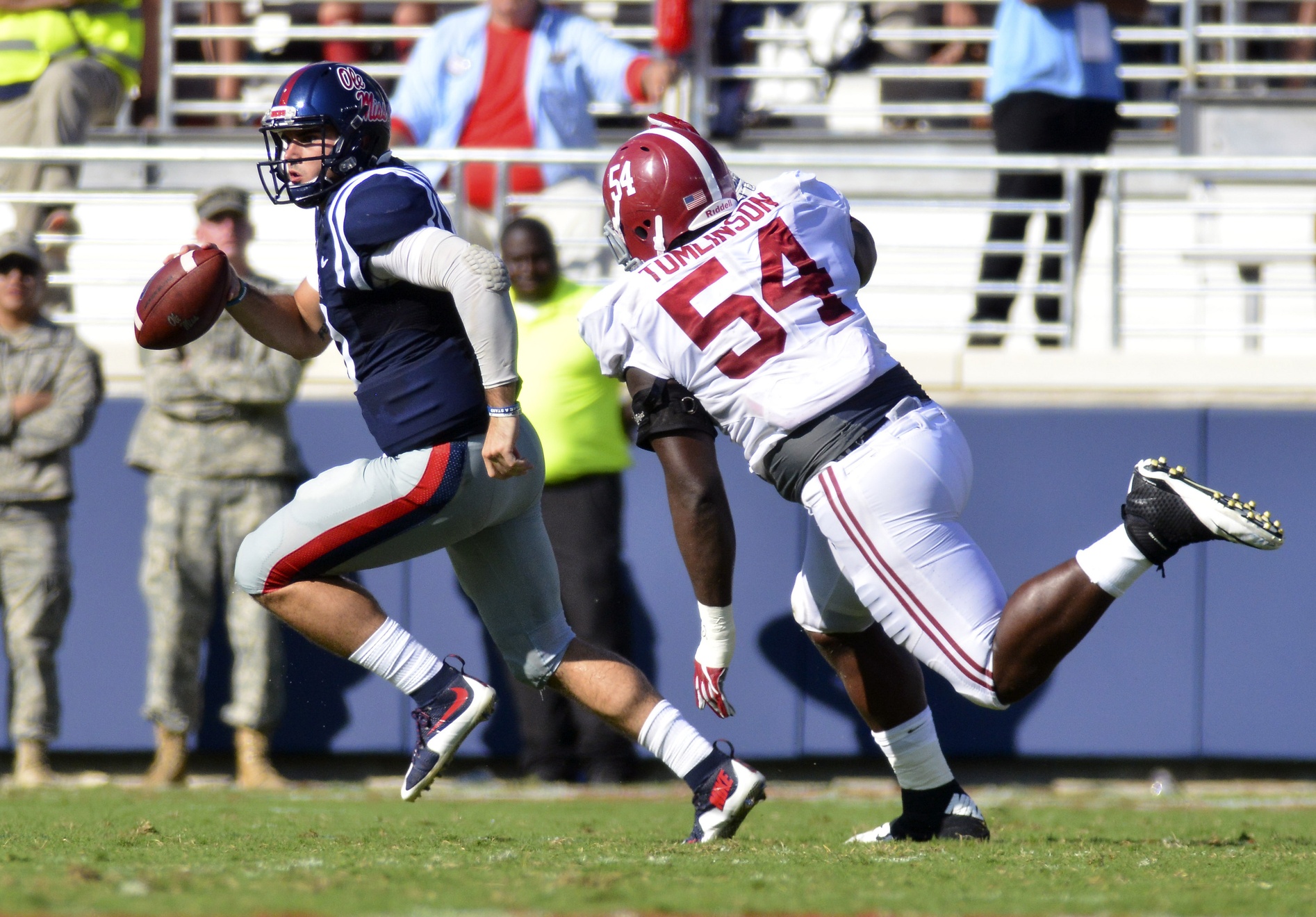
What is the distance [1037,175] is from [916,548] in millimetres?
4019

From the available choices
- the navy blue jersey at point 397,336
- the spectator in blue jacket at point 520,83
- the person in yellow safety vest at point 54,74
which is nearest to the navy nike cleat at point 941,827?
the navy blue jersey at point 397,336

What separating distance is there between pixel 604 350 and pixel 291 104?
1045mm

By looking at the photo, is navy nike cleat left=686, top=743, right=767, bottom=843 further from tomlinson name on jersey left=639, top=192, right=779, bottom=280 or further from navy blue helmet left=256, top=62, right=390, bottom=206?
navy blue helmet left=256, top=62, right=390, bottom=206

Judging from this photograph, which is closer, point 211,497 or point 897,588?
point 897,588

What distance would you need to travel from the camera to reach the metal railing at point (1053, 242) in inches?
270

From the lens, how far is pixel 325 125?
4.22 m

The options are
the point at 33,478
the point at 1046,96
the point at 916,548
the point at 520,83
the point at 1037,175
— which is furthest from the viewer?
the point at 520,83

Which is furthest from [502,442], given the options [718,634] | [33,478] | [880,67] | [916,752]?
[880,67]

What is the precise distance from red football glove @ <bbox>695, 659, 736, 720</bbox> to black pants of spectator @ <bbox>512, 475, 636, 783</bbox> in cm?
234

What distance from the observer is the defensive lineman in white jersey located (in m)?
3.69

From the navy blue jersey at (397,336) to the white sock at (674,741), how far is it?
0.85m

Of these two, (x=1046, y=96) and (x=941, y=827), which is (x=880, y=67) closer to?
(x=1046, y=96)

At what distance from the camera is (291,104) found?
13.9 feet

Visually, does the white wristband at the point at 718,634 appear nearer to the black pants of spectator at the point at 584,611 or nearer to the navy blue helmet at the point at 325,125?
the navy blue helmet at the point at 325,125
